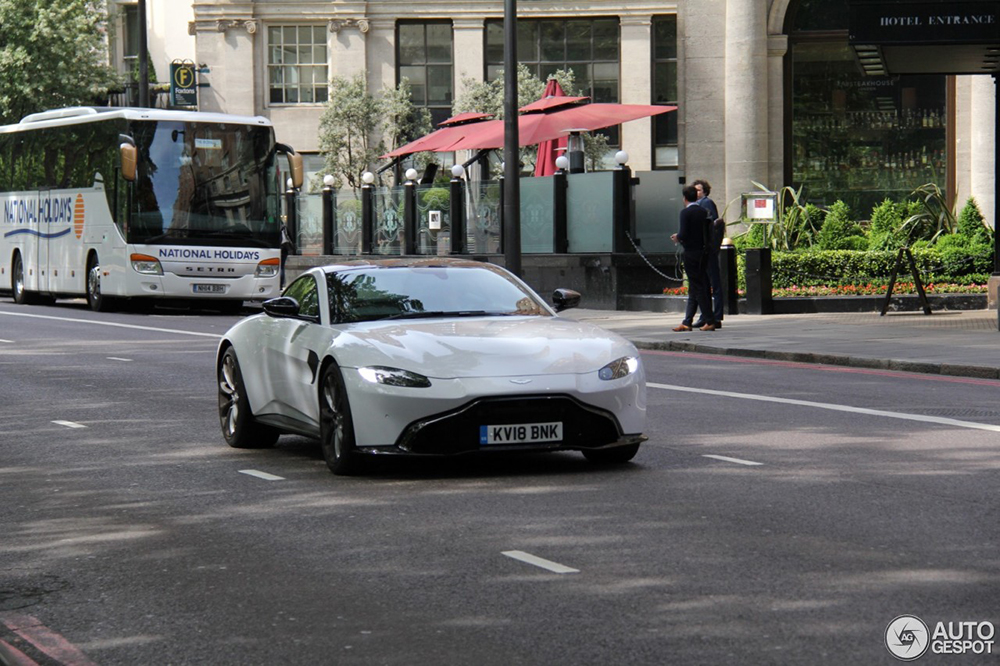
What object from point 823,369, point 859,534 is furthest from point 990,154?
point 859,534

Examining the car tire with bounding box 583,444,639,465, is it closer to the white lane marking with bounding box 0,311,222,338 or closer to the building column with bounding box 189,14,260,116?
the white lane marking with bounding box 0,311,222,338

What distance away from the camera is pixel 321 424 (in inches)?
407

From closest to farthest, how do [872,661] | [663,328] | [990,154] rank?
1. [872,661]
2. [663,328]
3. [990,154]

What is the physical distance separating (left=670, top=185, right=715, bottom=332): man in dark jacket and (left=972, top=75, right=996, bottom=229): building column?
1182cm

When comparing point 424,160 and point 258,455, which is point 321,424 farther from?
point 424,160

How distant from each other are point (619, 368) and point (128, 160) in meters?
21.4

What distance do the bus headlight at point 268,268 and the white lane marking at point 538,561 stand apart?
24250 mm

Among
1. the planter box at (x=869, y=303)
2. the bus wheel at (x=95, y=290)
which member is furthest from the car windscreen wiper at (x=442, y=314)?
the bus wheel at (x=95, y=290)

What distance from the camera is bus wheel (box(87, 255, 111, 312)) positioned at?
104 feet

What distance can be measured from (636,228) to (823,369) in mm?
13329

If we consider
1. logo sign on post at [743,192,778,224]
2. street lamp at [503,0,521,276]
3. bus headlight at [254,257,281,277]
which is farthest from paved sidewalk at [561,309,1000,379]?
bus headlight at [254,257,281,277]

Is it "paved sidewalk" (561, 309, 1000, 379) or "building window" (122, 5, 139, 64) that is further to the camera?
"building window" (122, 5, 139, 64)

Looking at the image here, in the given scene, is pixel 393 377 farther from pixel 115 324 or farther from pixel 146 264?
pixel 146 264

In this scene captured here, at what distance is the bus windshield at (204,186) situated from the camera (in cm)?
3066
